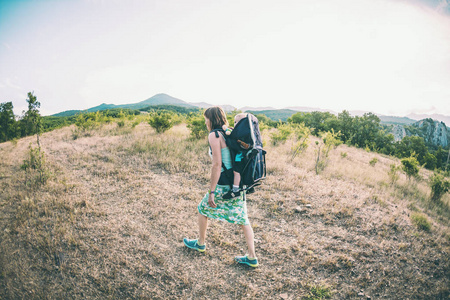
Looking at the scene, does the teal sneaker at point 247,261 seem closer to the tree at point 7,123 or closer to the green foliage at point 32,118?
the green foliage at point 32,118

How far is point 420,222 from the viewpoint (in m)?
4.41

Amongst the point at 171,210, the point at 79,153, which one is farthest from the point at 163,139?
the point at 171,210

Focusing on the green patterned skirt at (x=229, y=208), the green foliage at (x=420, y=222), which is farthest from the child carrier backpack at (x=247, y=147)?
the green foliage at (x=420, y=222)

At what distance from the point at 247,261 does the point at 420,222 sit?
462 centimetres

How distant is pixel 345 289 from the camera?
2.79m

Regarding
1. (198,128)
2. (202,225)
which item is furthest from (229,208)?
(198,128)

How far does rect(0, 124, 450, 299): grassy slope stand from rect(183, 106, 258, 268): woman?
0.71 m

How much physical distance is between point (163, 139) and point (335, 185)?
776 centimetres

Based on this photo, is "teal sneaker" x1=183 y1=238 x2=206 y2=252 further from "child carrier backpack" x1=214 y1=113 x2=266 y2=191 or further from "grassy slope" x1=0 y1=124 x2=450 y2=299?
"child carrier backpack" x1=214 y1=113 x2=266 y2=191

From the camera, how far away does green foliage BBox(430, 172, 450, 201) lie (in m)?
6.18

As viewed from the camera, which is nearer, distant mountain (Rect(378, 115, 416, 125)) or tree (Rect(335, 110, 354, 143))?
tree (Rect(335, 110, 354, 143))

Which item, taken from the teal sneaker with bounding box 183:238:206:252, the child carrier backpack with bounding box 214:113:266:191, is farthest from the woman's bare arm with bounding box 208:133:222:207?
the teal sneaker with bounding box 183:238:206:252

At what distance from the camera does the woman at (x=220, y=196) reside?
7.78 feet

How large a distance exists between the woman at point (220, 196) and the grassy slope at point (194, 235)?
713 mm
